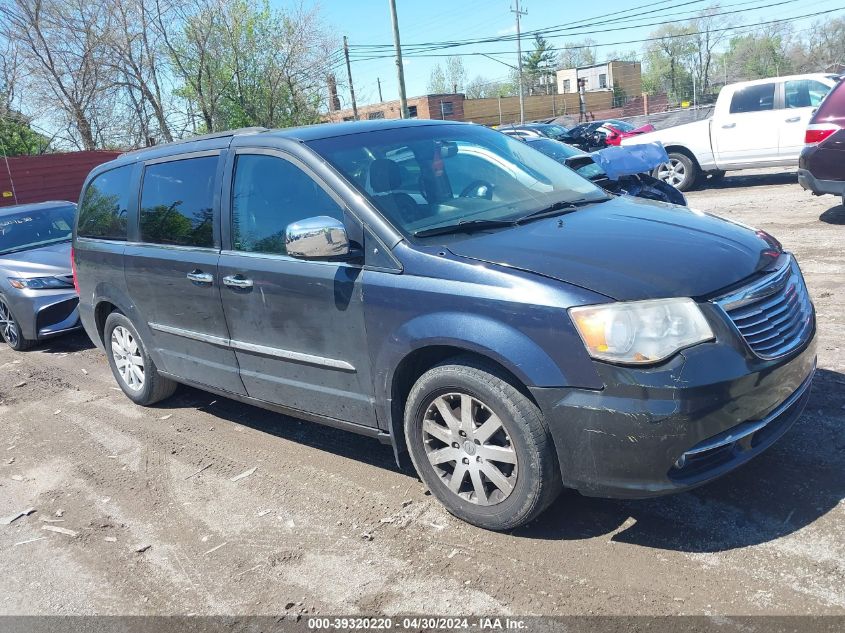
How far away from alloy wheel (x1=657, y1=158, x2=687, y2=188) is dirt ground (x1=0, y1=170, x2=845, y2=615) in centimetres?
938

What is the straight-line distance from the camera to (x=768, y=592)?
2.69m

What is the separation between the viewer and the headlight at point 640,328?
9.10 ft

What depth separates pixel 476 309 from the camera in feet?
10.1

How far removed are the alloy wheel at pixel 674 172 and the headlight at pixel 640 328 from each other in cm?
1188

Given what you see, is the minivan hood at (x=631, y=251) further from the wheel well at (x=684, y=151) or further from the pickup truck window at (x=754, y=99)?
the wheel well at (x=684, y=151)

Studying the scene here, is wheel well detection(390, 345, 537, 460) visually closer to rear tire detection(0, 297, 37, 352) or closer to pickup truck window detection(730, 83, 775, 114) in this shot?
rear tire detection(0, 297, 37, 352)

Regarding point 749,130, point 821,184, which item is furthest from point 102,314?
point 749,130

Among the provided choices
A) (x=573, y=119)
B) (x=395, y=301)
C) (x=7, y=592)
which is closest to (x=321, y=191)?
(x=395, y=301)

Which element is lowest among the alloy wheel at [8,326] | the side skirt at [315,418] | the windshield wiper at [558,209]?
the alloy wheel at [8,326]

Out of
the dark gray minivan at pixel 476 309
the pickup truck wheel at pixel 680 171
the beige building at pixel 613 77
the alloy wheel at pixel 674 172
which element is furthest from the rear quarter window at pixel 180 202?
the beige building at pixel 613 77

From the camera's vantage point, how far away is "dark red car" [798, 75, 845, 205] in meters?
8.52

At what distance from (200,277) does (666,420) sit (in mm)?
2862

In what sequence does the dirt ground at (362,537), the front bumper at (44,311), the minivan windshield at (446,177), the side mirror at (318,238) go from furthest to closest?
the front bumper at (44,311)
the minivan windshield at (446,177)
the side mirror at (318,238)
the dirt ground at (362,537)

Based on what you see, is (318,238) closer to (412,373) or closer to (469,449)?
(412,373)
